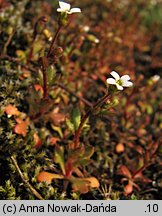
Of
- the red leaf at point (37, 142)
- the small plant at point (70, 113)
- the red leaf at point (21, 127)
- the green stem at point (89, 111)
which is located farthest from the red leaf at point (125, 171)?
the red leaf at point (21, 127)

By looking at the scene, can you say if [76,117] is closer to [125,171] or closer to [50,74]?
[50,74]

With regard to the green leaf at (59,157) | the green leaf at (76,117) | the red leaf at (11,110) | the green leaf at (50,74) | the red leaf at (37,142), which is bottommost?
the green leaf at (59,157)

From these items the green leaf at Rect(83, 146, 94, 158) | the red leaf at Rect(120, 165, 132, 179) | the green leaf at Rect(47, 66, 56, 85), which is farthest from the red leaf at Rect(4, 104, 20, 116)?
the red leaf at Rect(120, 165, 132, 179)

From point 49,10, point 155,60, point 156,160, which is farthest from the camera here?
point 155,60

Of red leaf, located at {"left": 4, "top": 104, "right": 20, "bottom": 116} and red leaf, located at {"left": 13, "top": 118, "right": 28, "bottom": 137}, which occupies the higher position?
red leaf, located at {"left": 4, "top": 104, "right": 20, "bottom": 116}

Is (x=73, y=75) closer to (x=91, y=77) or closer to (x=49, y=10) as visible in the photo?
(x=91, y=77)

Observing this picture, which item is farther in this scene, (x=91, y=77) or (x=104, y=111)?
(x=91, y=77)

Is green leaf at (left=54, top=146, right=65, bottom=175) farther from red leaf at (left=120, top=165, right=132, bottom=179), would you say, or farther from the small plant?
red leaf at (left=120, top=165, right=132, bottom=179)

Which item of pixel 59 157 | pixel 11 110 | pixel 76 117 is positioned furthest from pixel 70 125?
pixel 11 110

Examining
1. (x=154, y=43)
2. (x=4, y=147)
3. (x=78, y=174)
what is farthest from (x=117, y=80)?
(x=154, y=43)

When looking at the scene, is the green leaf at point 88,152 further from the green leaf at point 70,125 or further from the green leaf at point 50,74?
the green leaf at point 50,74

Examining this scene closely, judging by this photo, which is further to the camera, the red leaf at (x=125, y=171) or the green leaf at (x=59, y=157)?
the red leaf at (x=125, y=171)
